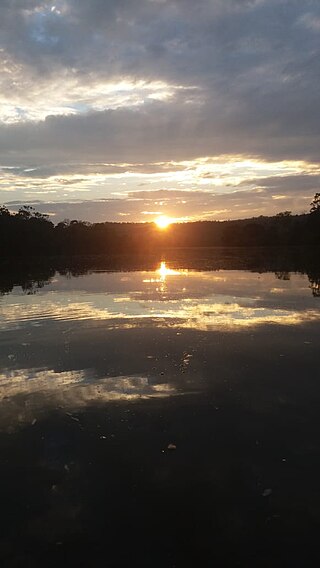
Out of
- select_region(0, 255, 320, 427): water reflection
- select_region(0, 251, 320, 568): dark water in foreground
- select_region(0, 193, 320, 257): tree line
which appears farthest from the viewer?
select_region(0, 193, 320, 257): tree line

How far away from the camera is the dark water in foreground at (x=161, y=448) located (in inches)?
205

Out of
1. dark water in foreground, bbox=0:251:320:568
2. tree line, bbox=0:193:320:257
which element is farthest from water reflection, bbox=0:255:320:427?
tree line, bbox=0:193:320:257

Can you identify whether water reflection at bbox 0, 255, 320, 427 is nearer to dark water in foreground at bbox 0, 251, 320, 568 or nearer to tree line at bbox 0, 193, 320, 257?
dark water in foreground at bbox 0, 251, 320, 568

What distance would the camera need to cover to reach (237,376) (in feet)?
35.4

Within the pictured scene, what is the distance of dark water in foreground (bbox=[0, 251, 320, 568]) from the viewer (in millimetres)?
5215

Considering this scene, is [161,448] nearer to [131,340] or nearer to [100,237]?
[131,340]

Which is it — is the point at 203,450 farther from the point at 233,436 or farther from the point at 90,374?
the point at 90,374

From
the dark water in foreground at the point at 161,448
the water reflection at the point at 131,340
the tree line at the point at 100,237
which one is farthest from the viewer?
the tree line at the point at 100,237

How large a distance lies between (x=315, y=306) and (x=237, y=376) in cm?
1069

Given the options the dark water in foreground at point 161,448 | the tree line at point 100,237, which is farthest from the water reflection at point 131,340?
the tree line at point 100,237

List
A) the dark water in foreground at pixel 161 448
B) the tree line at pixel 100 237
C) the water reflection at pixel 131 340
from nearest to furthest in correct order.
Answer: the dark water in foreground at pixel 161 448 → the water reflection at pixel 131 340 → the tree line at pixel 100 237

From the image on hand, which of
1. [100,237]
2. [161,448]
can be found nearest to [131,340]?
[161,448]

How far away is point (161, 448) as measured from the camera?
24.0ft

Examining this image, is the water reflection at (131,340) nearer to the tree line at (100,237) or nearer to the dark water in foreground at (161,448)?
the dark water in foreground at (161,448)
